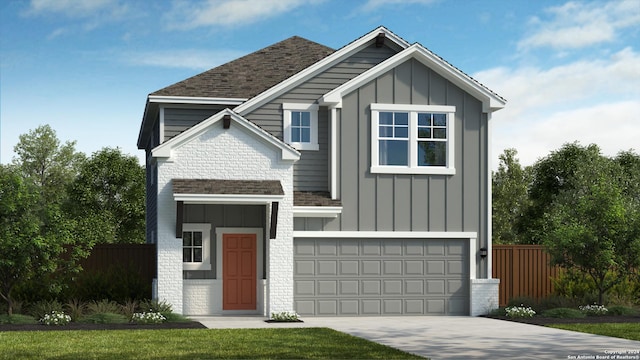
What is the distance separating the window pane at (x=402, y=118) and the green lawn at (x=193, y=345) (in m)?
7.20

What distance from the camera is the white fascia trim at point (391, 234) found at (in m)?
23.9

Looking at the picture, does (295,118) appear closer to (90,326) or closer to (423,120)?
(423,120)

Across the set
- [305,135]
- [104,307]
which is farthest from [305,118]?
[104,307]

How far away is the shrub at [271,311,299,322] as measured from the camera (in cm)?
2228

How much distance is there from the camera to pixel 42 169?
6656cm

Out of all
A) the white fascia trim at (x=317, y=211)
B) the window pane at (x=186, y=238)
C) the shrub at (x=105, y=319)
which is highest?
the white fascia trim at (x=317, y=211)

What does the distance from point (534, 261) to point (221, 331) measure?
11763 millimetres

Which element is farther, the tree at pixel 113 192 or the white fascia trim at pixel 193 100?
the tree at pixel 113 192

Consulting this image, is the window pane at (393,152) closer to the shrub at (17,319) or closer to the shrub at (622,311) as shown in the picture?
the shrub at (622,311)

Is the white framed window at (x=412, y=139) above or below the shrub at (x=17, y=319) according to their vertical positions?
above

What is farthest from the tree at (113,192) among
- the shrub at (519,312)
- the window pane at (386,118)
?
the shrub at (519,312)

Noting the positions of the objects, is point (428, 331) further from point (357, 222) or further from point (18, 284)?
point (18, 284)

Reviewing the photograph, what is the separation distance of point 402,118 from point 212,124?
5.20m

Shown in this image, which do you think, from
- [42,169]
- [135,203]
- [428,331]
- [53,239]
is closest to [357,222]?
[428,331]
